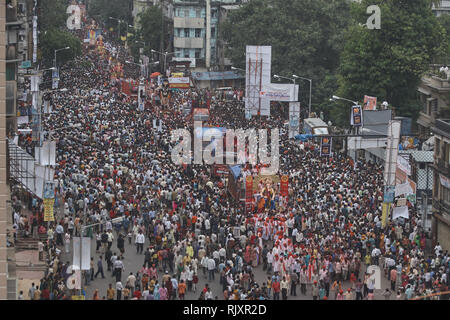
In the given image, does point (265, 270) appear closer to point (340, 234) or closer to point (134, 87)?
point (340, 234)

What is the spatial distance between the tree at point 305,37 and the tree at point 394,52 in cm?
1067

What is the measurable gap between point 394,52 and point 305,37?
14908mm

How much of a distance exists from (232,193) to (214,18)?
53.7m

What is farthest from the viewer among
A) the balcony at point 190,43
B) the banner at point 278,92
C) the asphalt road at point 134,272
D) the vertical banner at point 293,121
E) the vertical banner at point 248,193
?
the balcony at point 190,43

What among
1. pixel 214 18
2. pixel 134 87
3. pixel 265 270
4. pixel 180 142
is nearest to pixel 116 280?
pixel 265 270

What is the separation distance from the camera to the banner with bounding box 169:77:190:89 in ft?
258

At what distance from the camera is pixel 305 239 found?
36531 mm

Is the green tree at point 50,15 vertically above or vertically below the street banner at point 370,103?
above

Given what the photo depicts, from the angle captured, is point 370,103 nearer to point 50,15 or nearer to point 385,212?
point 385,212

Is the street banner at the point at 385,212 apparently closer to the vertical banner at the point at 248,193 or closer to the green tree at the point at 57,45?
the vertical banner at the point at 248,193

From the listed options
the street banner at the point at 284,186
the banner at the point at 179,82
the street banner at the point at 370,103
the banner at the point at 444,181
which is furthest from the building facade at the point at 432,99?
the banner at the point at 179,82

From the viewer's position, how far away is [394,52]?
5909 cm

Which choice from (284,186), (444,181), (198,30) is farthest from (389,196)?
(198,30)

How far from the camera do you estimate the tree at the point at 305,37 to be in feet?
241
